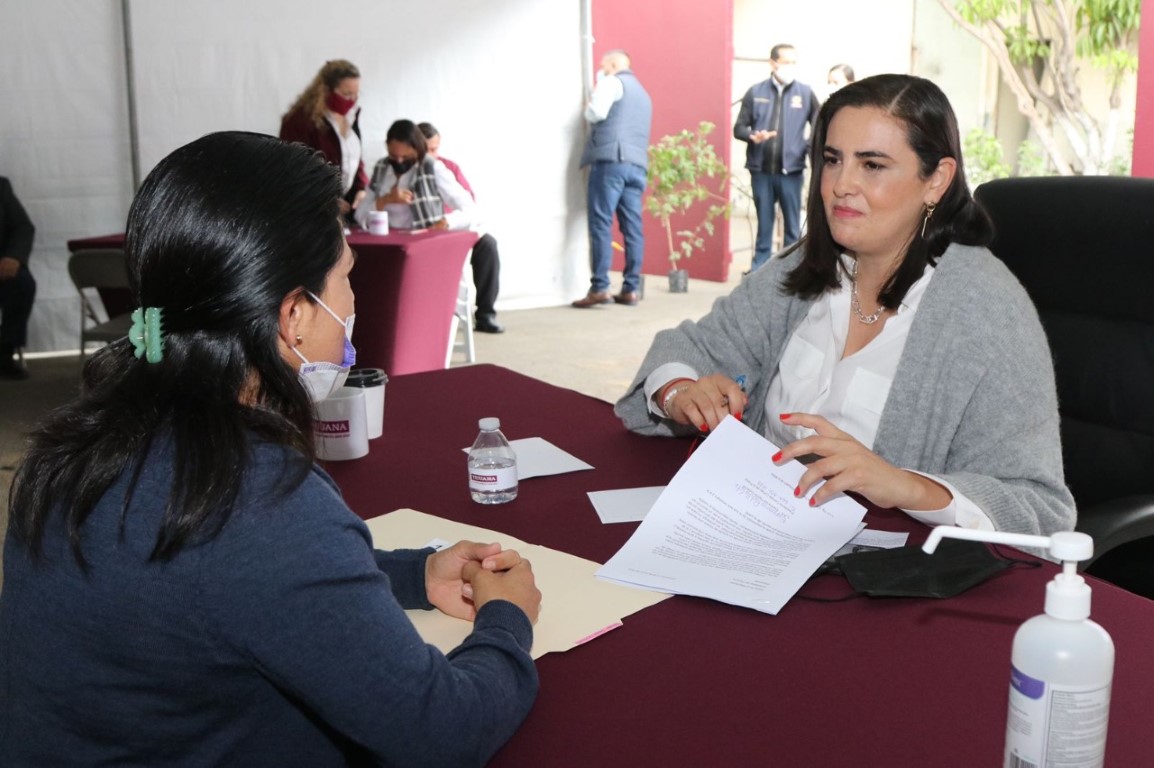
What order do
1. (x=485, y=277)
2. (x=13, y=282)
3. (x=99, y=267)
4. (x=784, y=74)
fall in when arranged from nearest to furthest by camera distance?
(x=99, y=267) → (x=13, y=282) → (x=485, y=277) → (x=784, y=74)

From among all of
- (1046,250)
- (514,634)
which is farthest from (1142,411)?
(514,634)

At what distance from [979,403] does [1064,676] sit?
0.91 metres

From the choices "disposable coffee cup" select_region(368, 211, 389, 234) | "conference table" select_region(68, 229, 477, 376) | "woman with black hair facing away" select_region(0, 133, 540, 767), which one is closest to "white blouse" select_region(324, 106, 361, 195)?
"disposable coffee cup" select_region(368, 211, 389, 234)

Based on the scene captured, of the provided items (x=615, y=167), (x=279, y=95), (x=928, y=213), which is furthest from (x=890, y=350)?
(x=615, y=167)

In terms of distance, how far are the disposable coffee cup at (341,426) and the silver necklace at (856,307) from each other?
0.81m

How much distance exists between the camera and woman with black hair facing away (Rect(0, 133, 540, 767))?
0.80 meters

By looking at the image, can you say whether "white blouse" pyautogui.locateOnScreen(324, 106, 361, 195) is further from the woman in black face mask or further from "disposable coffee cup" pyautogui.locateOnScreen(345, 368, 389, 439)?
"disposable coffee cup" pyautogui.locateOnScreen(345, 368, 389, 439)

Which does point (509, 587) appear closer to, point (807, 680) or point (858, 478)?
point (807, 680)

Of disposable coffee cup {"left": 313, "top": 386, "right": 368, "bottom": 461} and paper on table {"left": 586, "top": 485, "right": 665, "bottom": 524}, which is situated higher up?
disposable coffee cup {"left": 313, "top": 386, "right": 368, "bottom": 461}

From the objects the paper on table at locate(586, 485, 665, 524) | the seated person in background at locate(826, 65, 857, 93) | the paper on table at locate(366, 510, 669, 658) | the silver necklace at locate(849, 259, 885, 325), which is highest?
the seated person in background at locate(826, 65, 857, 93)

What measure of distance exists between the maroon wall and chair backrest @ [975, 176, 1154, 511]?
696 cm

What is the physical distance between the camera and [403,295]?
4.56 metres

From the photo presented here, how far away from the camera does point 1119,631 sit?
1.06m

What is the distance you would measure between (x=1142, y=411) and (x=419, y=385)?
1.25m
